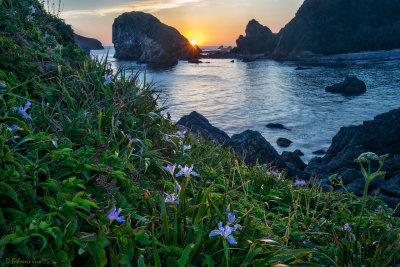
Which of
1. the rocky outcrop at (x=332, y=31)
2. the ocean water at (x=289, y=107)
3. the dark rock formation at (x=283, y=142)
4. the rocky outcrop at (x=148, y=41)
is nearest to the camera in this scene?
the dark rock formation at (x=283, y=142)

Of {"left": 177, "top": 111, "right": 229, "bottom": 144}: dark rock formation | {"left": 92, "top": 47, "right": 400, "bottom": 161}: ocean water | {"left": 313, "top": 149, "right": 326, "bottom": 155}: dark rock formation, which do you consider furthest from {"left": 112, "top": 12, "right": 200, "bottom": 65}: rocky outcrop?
{"left": 177, "top": 111, "right": 229, "bottom": 144}: dark rock formation

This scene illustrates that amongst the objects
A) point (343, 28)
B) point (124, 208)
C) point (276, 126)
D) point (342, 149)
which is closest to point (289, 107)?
point (276, 126)

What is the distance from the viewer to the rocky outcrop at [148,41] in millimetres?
90312

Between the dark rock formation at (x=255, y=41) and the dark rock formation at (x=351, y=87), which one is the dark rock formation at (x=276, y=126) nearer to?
the dark rock formation at (x=351, y=87)

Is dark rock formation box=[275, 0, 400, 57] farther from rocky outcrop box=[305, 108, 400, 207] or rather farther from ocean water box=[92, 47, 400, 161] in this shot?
rocky outcrop box=[305, 108, 400, 207]

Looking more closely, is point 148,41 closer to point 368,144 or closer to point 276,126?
point 276,126

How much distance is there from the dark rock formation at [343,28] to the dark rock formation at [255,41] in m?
8.02

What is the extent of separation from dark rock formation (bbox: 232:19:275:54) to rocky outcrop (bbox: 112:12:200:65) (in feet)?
59.8

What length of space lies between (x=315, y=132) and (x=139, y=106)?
16.4 meters

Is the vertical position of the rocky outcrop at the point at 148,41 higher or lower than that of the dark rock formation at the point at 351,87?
higher

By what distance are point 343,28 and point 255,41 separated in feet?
96.3

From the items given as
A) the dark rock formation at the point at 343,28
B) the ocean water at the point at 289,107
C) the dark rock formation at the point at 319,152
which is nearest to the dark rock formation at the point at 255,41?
the dark rock formation at the point at 343,28

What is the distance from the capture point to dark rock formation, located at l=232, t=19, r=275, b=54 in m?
107

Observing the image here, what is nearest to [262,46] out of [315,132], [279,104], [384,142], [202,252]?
[279,104]
